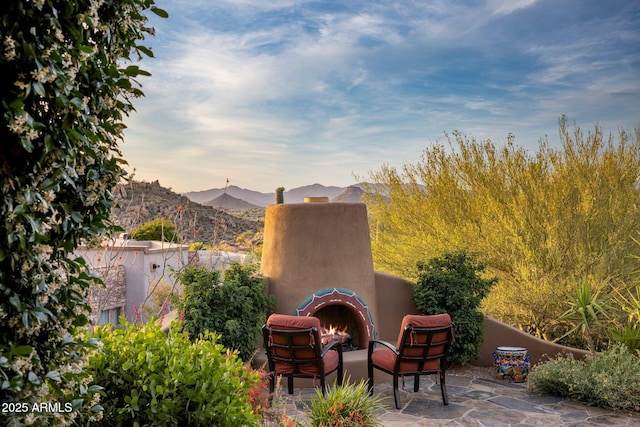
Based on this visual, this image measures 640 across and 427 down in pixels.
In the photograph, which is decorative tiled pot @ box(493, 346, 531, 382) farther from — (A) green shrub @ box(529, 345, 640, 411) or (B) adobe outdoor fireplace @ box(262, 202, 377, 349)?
(B) adobe outdoor fireplace @ box(262, 202, 377, 349)

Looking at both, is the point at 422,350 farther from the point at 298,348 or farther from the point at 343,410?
the point at 343,410

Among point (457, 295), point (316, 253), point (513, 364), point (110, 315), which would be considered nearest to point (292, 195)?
point (316, 253)

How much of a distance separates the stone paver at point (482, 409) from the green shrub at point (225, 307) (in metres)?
1.01

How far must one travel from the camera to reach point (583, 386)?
7.06 m

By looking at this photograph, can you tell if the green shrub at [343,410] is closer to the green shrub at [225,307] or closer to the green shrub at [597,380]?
the green shrub at [225,307]

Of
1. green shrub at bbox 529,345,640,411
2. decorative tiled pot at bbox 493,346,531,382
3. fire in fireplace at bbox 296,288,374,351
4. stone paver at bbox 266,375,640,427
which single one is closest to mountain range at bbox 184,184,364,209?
fire in fireplace at bbox 296,288,374,351

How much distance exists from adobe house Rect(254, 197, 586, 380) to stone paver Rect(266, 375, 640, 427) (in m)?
1.10

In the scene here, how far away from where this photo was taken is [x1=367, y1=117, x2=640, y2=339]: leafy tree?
1031 cm

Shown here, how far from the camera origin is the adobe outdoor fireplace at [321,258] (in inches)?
341

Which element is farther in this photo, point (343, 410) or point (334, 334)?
point (334, 334)

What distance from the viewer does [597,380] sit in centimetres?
698

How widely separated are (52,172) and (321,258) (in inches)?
258

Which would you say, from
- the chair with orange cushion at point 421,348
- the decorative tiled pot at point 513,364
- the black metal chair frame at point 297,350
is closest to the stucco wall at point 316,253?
the black metal chair frame at point 297,350

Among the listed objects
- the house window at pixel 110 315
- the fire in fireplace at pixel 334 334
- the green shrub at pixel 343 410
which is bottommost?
the house window at pixel 110 315
